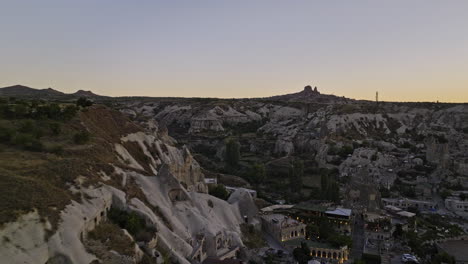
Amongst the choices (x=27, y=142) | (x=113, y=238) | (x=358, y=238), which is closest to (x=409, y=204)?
(x=358, y=238)

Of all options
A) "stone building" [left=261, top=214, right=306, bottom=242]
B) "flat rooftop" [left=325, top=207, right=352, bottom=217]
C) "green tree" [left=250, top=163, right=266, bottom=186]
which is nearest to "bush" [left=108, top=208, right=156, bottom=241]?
"stone building" [left=261, top=214, right=306, bottom=242]

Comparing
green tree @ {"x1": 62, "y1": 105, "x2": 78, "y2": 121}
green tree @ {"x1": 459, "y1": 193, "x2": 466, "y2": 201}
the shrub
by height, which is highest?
green tree @ {"x1": 62, "y1": 105, "x2": 78, "y2": 121}

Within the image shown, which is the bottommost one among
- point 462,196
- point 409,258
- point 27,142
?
point 409,258

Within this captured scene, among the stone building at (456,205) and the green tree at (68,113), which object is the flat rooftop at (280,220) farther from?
the stone building at (456,205)

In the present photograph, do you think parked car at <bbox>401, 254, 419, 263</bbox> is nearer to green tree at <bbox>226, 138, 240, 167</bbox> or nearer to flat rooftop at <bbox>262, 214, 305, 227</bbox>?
flat rooftop at <bbox>262, 214, 305, 227</bbox>

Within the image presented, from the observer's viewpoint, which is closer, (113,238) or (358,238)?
(113,238)

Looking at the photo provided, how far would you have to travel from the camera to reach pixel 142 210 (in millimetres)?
26531

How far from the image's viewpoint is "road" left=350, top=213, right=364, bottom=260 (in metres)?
36.8

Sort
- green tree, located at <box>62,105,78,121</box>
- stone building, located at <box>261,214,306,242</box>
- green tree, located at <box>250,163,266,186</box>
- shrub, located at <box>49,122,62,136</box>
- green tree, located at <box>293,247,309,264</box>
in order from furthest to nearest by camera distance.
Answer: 1. green tree, located at <box>250,163,266,186</box>
2. stone building, located at <box>261,214,306,242</box>
3. green tree, located at <box>62,105,78,121</box>
4. green tree, located at <box>293,247,309,264</box>
5. shrub, located at <box>49,122,62,136</box>

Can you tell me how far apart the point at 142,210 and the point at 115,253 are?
20.6 ft

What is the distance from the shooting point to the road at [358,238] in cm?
3675

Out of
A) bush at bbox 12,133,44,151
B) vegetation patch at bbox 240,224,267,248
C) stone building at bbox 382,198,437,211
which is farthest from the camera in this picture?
stone building at bbox 382,198,437,211

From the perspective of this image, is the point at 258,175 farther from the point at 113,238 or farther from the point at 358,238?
the point at 113,238

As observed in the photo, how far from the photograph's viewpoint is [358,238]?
4056 centimetres
